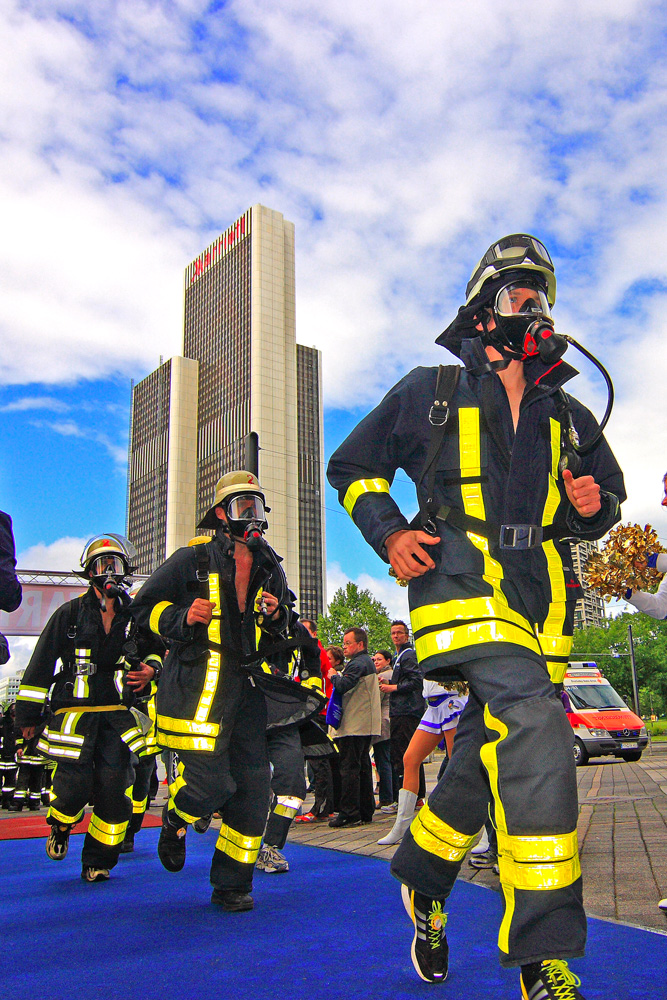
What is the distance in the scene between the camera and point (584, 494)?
2.60 m

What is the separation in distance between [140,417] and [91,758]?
115445 mm

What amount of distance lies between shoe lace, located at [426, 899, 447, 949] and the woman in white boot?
2981 millimetres

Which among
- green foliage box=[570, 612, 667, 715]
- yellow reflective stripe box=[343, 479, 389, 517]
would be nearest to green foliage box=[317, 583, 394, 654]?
green foliage box=[570, 612, 667, 715]

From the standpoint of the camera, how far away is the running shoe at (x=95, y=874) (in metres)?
5.04

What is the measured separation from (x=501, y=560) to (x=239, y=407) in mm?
95183

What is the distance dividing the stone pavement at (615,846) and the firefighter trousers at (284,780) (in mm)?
1076

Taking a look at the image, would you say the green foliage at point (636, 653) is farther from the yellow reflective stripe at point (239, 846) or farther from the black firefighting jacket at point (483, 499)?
the black firefighting jacket at point (483, 499)

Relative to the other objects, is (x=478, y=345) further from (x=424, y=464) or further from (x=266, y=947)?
(x=266, y=947)

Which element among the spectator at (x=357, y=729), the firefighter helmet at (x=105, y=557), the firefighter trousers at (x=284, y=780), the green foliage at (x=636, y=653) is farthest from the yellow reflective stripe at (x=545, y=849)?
the green foliage at (x=636, y=653)

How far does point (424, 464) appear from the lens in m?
2.73

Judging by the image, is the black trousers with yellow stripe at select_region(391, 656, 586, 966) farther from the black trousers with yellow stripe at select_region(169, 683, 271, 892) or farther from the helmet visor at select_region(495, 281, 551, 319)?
the black trousers with yellow stripe at select_region(169, 683, 271, 892)

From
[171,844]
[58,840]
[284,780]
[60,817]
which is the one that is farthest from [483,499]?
[58,840]

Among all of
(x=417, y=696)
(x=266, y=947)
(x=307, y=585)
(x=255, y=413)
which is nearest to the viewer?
(x=266, y=947)

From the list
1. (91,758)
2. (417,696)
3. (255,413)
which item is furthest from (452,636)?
(255,413)
